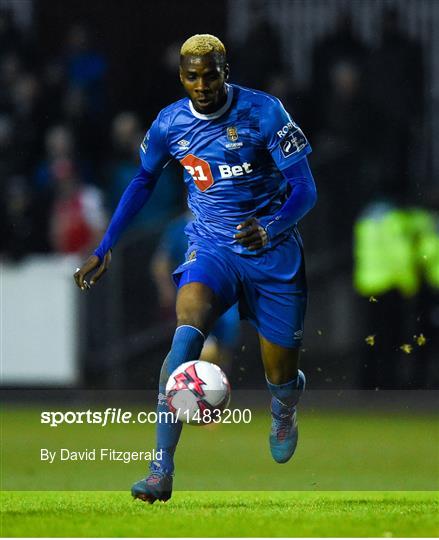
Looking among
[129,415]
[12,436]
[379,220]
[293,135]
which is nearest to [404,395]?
[379,220]

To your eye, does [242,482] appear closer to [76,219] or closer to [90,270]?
[90,270]

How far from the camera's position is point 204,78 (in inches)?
302

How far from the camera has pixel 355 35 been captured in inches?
542

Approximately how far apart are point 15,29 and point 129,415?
4.14m

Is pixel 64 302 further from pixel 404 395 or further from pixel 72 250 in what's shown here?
pixel 404 395

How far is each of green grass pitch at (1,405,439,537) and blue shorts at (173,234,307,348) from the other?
0.92 metres

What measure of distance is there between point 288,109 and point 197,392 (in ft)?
19.0

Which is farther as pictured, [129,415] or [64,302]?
[64,302]

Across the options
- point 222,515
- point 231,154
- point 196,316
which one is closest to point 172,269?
point 231,154

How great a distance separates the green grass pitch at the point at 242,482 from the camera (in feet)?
23.7

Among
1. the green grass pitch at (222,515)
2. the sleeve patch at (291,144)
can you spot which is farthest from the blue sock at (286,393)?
the sleeve patch at (291,144)

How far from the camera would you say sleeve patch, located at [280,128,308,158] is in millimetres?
7844

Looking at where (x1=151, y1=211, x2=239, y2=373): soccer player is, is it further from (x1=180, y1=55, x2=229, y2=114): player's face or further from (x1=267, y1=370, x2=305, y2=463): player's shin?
(x1=180, y1=55, x2=229, y2=114): player's face

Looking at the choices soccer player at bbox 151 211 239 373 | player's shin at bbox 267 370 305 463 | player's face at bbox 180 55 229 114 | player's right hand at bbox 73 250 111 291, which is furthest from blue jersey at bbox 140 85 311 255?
soccer player at bbox 151 211 239 373
